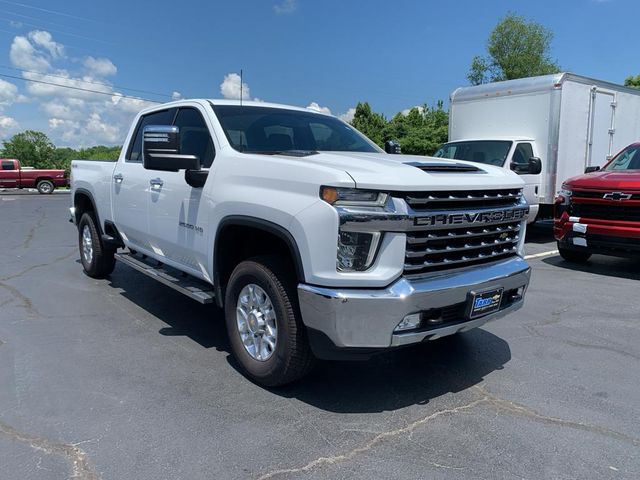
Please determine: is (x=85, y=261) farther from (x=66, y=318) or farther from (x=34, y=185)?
(x=34, y=185)

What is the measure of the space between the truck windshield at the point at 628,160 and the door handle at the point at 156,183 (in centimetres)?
696

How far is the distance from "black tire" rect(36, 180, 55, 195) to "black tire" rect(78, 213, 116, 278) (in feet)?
80.2

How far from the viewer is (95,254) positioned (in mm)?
6789

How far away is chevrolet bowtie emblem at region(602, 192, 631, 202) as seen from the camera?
6953 millimetres

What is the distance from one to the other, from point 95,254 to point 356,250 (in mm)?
4827

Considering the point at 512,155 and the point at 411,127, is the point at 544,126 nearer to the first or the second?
the point at 512,155

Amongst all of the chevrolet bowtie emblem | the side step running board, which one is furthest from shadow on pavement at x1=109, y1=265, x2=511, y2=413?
the chevrolet bowtie emblem

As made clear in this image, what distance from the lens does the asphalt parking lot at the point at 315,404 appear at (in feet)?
9.23

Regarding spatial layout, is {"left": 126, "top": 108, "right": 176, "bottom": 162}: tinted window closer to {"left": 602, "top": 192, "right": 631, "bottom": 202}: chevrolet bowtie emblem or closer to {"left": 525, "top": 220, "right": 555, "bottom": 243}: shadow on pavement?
{"left": 602, "top": 192, "right": 631, "bottom": 202}: chevrolet bowtie emblem

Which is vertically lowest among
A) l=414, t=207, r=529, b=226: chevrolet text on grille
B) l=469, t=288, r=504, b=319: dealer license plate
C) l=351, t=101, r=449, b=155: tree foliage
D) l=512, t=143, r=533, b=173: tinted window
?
l=469, t=288, r=504, b=319: dealer license plate

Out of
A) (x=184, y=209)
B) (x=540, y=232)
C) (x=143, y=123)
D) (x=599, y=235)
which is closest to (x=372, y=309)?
(x=184, y=209)

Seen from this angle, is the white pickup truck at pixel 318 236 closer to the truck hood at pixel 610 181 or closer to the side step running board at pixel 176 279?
the side step running board at pixel 176 279

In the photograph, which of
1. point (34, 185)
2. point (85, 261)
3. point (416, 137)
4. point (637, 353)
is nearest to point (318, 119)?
point (637, 353)

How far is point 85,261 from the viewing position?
7.20 metres
